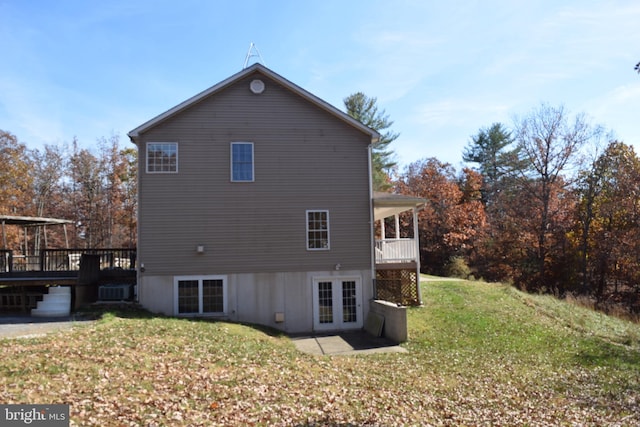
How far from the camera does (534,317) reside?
16.4 meters

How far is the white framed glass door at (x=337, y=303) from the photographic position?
619 inches

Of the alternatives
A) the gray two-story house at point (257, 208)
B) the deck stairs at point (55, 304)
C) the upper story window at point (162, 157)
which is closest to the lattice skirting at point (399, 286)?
the gray two-story house at point (257, 208)

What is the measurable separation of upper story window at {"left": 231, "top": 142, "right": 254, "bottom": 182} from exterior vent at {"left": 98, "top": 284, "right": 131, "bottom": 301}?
5164mm

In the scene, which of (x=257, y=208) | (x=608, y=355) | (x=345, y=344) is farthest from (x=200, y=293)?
(x=608, y=355)

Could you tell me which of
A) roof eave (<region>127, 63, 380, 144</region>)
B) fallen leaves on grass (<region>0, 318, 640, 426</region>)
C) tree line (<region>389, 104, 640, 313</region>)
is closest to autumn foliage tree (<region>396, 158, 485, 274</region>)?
tree line (<region>389, 104, 640, 313</region>)

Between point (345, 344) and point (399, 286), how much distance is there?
530cm

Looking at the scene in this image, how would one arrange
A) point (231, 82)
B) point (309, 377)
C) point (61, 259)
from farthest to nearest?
point (61, 259) → point (231, 82) → point (309, 377)

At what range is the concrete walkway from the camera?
1262cm

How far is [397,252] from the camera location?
17406 mm

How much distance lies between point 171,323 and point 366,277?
22.3 ft

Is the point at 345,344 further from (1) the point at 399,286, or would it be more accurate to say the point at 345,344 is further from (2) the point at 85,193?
(2) the point at 85,193

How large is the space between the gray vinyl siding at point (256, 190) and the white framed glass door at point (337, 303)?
0.61 metres

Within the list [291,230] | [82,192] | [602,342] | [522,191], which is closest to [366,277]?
[291,230]

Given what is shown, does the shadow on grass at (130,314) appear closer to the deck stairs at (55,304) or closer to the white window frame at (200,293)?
the white window frame at (200,293)
